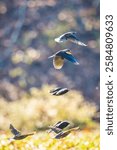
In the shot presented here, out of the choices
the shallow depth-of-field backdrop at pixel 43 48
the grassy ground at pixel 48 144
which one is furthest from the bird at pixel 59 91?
the shallow depth-of-field backdrop at pixel 43 48

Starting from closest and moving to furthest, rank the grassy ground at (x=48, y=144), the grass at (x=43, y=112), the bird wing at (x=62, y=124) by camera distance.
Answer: the bird wing at (x=62, y=124)
the grassy ground at (x=48, y=144)
the grass at (x=43, y=112)

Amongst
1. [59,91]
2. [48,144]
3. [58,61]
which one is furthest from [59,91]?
[48,144]

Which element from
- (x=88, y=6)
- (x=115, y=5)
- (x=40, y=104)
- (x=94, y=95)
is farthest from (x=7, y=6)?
(x=115, y=5)

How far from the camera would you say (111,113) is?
3.14 m

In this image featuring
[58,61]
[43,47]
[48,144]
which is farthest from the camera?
[43,47]

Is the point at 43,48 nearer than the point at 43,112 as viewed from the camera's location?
No

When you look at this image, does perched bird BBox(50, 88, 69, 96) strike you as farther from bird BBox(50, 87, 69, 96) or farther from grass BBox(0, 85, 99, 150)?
grass BBox(0, 85, 99, 150)

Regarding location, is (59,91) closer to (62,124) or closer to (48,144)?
(62,124)

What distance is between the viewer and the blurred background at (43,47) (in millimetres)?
10852

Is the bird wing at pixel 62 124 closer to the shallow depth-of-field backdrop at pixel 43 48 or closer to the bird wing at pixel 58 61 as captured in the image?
the bird wing at pixel 58 61

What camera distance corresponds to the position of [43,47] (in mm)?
11445

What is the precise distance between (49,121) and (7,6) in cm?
393

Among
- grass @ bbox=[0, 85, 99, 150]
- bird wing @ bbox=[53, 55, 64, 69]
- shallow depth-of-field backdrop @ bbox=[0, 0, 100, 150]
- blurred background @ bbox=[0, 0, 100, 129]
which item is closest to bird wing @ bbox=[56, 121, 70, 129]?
bird wing @ bbox=[53, 55, 64, 69]

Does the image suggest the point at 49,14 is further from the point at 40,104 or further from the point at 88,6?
the point at 40,104
